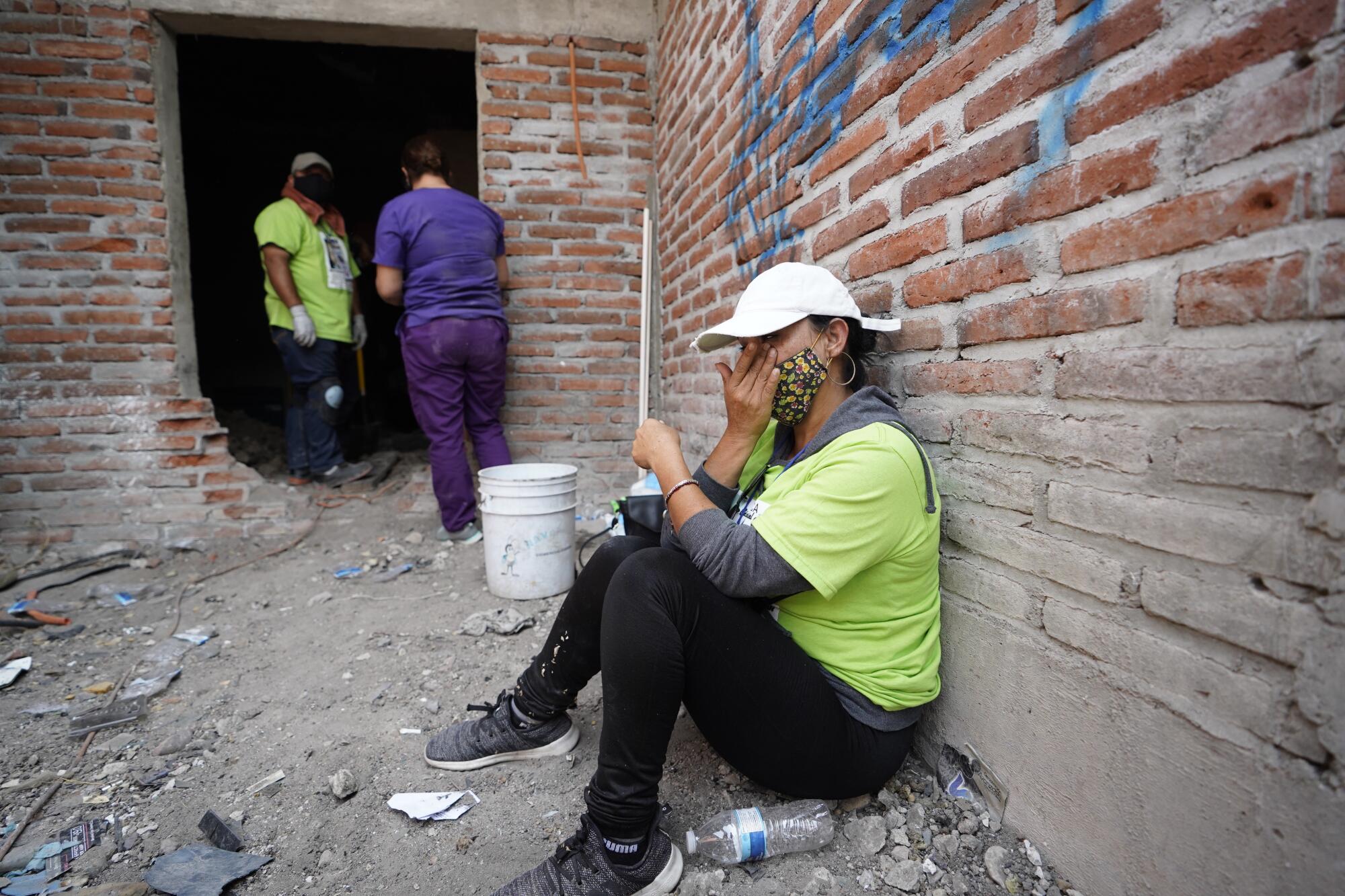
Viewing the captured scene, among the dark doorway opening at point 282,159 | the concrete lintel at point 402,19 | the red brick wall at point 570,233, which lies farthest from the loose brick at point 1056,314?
the dark doorway opening at point 282,159

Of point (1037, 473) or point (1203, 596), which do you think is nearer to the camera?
point (1203, 596)

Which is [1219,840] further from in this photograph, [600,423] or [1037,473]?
[600,423]

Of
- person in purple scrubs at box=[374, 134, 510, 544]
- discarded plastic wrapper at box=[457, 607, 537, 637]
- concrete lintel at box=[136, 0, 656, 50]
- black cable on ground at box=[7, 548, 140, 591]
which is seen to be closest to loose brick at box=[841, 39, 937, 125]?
discarded plastic wrapper at box=[457, 607, 537, 637]

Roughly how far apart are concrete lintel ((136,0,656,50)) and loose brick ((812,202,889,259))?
112 inches

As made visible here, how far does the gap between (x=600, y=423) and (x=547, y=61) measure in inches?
88.9

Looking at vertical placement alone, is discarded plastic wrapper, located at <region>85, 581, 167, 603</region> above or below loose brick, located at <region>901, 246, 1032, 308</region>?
below

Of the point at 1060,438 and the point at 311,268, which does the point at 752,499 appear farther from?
the point at 311,268

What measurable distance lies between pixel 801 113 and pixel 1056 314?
1360mm

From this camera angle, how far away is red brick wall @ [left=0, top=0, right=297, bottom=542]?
11.9 ft

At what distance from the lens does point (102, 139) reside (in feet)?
12.0

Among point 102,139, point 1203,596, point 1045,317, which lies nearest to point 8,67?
point 102,139

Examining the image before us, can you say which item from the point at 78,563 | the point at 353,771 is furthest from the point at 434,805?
the point at 78,563

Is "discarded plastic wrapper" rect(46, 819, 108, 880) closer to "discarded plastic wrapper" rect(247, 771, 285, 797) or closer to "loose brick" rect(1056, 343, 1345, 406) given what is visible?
"discarded plastic wrapper" rect(247, 771, 285, 797)

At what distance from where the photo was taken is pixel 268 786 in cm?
180
